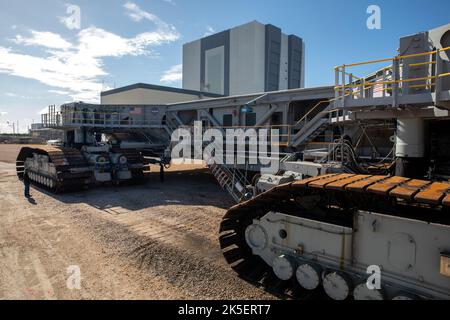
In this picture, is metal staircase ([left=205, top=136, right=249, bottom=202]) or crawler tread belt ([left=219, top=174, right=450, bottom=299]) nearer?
crawler tread belt ([left=219, top=174, right=450, bottom=299])

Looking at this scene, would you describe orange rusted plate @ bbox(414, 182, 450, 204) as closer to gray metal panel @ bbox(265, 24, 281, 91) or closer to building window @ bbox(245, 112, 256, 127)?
building window @ bbox(245, 112, 256, 127)

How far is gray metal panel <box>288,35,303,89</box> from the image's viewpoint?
5428 cm

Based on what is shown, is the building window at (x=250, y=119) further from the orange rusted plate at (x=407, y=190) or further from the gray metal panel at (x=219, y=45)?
the gray metal panel at (x=219, y=45)

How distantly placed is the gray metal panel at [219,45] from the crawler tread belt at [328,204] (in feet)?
154

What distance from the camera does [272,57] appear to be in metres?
49.8

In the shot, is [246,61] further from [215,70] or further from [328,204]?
[328,204]

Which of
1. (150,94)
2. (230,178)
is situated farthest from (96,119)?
(150,94)

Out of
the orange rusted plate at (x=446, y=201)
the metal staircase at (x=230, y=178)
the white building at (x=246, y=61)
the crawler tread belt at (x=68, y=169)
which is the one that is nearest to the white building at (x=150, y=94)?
the white building at (x=246, y=61)

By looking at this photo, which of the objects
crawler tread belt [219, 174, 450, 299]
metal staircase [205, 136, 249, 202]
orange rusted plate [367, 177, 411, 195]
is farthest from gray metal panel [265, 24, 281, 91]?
orange rusted plate [367, 177, 411, 195]

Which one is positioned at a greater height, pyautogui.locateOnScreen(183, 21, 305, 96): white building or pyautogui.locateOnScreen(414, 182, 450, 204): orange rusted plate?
pyautogui.locateOnScreen(183, 21, 305, 96): white building

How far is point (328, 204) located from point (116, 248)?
4.91m

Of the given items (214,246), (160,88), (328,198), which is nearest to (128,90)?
(160,88)

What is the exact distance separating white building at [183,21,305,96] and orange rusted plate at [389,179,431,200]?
148 feet

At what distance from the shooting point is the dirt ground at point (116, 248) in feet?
16.9
